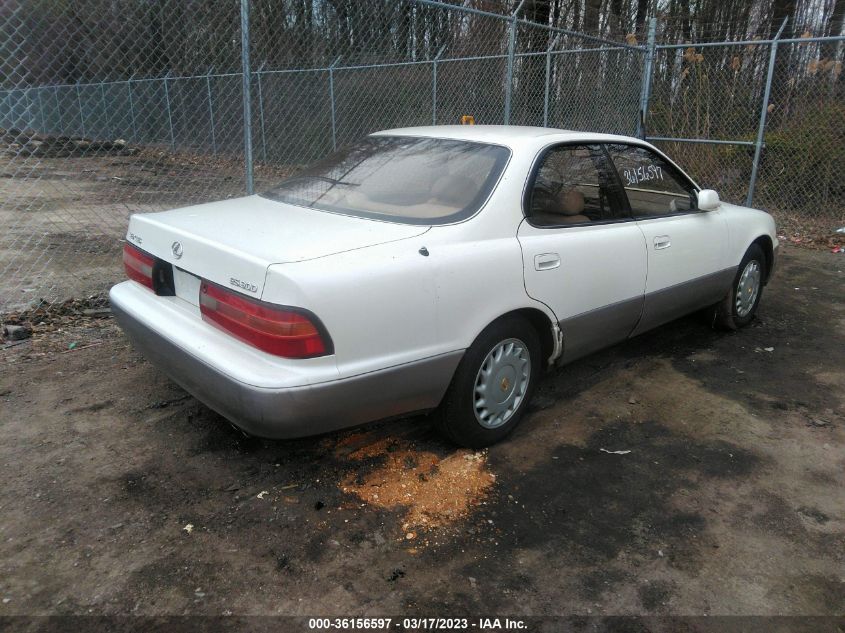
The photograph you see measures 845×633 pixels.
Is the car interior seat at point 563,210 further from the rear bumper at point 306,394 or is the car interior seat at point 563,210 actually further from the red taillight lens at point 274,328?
the red taillight lens at point 274,328

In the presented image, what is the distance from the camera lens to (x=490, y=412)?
11.0 ft

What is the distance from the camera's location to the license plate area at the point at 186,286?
2.94m

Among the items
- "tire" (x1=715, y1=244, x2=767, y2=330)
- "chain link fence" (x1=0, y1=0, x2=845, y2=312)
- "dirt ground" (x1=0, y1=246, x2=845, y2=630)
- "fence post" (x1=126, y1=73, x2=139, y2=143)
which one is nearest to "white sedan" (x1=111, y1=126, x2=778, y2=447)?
"dirt ground" (x1=0, y1=246, x2=845, y2=630)

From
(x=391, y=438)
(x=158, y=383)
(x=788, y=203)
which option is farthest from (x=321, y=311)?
(x=788, y=203)

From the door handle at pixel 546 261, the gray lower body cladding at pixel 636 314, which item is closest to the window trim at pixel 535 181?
the door handle at pixel 546 261

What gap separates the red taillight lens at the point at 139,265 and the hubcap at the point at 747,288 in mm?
4226

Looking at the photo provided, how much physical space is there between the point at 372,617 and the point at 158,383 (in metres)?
2.32

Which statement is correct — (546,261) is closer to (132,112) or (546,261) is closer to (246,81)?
(246,81)

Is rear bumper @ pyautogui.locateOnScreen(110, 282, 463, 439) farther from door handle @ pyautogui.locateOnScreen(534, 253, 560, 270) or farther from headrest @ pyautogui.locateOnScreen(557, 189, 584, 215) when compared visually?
headrest @ pyautogui.locateOnScreen(557, 189, 584, 215)

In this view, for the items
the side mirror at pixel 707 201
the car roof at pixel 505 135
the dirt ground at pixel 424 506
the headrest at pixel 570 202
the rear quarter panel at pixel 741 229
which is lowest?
the dirt ground at pixel 424 506

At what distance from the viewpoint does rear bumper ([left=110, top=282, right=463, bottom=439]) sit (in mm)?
2549

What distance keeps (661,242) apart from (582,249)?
865 millimetres

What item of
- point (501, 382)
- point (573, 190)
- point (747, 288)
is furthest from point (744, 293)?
point (501, 382)

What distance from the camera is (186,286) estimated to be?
302 cm
